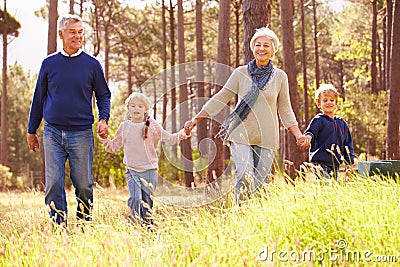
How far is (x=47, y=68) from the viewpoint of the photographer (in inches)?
182

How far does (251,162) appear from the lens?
4551 millimetres

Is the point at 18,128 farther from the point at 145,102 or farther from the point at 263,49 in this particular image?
the point at 263,49

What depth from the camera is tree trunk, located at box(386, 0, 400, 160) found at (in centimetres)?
1002

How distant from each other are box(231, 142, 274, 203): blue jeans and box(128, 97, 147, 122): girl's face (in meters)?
0.93

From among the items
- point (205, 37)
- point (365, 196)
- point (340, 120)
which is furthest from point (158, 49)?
point (365, 196)

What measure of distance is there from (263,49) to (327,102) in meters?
1.20

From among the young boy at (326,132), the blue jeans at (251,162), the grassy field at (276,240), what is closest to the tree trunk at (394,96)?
the young boy at (326,132)

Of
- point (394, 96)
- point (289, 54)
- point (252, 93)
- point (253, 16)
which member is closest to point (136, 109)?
point (252, 93)

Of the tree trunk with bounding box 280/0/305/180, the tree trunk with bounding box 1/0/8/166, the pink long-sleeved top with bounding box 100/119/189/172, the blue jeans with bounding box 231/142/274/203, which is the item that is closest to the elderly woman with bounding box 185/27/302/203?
the blue jeans with bounding box 231/142/274/203

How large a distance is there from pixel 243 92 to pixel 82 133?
53.4 inches

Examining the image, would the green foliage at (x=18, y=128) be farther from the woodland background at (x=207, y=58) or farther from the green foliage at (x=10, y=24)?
the green foliage at (x=10, y=24)

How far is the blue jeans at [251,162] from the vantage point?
179 inches

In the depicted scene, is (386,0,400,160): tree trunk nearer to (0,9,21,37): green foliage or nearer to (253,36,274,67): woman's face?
(253,36,274,67): woman's face

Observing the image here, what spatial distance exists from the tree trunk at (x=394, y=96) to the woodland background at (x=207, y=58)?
0.06 feet
